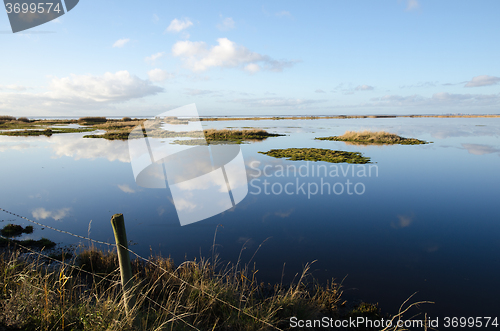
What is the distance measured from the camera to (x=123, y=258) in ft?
11.2

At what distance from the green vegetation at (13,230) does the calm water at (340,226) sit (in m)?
0.25

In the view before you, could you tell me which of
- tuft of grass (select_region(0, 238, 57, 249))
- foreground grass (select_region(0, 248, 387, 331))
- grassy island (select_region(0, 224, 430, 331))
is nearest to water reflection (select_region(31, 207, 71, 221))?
tuft of grass (select_region(0, 238, 57, 249))

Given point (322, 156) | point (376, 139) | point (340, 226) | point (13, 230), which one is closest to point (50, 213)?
point (13, 230)

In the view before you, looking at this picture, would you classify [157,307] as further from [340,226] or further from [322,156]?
[322,156]

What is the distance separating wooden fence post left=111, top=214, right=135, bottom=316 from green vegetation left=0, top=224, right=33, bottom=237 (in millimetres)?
6948

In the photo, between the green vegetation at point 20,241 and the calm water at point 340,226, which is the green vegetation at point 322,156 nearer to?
the calm water at point 340,226

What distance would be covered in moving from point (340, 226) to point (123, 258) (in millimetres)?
7306

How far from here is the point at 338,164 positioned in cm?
1906

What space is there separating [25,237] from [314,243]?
875 cm

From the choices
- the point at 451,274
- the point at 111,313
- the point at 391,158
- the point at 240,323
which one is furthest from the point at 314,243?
the point at 391,158

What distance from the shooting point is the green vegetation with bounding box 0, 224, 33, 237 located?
7.77 metres

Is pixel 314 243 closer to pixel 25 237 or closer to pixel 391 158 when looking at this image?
pixel 25 237

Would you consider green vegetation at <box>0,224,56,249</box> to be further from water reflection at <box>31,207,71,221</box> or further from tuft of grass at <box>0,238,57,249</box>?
water reflection at <box>31,207,71,221</box>

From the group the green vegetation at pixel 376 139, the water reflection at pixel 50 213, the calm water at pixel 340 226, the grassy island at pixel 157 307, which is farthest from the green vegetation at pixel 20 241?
the green vegetation at pixel 376 139
